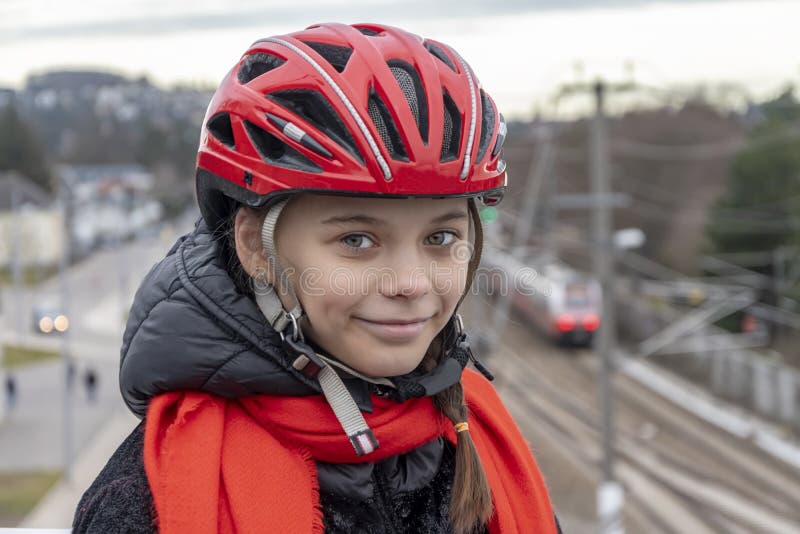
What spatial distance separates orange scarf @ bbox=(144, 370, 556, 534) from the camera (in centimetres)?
153

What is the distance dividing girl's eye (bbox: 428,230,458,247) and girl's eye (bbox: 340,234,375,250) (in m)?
0.14

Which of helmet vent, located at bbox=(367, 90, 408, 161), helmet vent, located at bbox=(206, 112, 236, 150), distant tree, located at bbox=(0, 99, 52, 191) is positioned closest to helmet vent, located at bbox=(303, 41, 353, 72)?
helmet vent, located at bbox=(367, 90, 408, 161)

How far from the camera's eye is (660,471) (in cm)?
2086

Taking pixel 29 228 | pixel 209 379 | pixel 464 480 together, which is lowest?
pixel 29 228

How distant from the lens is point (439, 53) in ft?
6.22

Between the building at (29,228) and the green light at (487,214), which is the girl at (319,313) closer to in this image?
the green light at (487,214)

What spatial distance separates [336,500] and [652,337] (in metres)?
31.4

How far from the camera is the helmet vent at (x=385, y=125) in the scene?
1714 mm

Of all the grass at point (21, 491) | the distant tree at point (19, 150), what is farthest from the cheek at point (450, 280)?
the distant tree at point (19, 150)

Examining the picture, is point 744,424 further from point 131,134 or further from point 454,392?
point 131,134

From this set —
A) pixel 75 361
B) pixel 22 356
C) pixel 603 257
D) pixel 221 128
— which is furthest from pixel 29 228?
pixel 221 128

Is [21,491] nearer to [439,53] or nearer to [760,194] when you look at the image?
[439,53]

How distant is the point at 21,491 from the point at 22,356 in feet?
52.3

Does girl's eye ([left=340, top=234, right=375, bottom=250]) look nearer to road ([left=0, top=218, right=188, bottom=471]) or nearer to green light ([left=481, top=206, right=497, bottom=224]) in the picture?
green light ([left=481, top=206, right=497, bottom=224])
